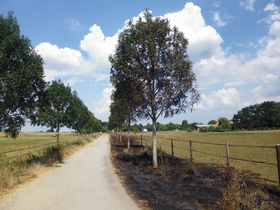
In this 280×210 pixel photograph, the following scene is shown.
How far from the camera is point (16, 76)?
17219 millimetres

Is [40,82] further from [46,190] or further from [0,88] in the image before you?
[46,190]

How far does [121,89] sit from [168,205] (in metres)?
12.4

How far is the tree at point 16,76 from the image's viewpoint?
55.4ft

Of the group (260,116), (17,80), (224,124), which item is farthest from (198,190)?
(224,124)

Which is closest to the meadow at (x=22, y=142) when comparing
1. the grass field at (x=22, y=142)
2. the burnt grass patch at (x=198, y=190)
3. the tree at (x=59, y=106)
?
the grass field at (x=22, y=142)

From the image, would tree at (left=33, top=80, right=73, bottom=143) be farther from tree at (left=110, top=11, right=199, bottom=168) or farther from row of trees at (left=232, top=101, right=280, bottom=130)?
row of trees at (left=232, top=101, right=280, bottom=130)

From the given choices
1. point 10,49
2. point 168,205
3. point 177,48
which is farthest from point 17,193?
point 177,48

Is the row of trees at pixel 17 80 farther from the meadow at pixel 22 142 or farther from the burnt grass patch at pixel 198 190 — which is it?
the meadow at pixel 22 142


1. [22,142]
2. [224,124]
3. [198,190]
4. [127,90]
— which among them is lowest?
[198,190]

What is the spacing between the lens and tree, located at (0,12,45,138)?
16891 mm

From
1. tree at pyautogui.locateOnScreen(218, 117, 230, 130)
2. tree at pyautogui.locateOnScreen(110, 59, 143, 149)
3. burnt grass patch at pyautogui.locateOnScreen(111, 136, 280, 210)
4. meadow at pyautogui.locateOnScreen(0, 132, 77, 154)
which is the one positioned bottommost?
burnt grass patch at pyautogui.locateOnScreen(111, 136, 280, 210)

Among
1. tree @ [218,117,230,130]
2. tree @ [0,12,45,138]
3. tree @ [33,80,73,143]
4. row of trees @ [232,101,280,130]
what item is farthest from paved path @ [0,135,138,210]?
tree @ [218,117,230,130]

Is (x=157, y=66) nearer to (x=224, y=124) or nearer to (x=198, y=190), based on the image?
(x=198, y=190)

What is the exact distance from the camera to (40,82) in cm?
1938
